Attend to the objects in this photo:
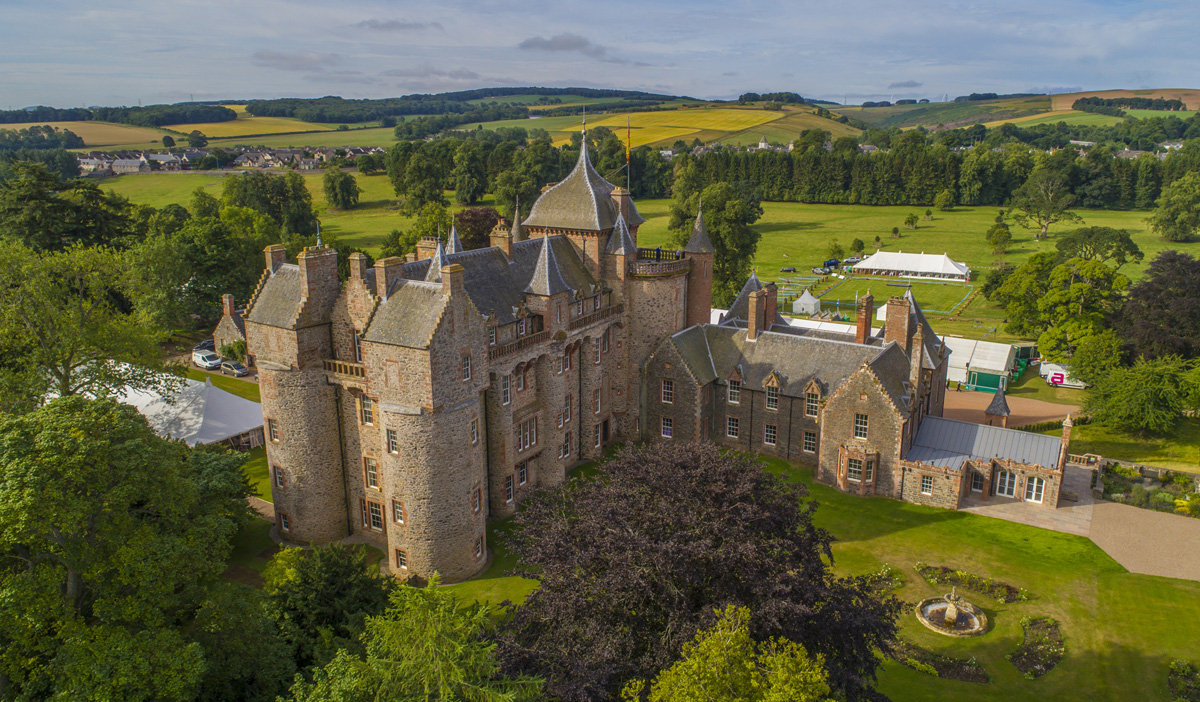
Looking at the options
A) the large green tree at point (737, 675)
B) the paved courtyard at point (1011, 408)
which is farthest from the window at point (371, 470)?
the paved courtyard at point (1011, 408)

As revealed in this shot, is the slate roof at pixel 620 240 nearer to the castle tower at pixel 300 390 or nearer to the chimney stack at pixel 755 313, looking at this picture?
the chimney stack at pixel 755 313

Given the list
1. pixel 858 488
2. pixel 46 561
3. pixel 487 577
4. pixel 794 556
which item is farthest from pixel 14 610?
pixel 858 488

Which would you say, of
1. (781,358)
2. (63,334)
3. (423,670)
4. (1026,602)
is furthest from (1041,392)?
(63,334)

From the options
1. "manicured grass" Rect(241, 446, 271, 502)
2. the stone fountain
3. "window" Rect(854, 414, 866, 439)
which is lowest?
the stone fountain

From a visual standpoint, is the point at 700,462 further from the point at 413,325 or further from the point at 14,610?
the point at 14,610

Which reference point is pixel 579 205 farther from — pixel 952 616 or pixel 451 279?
pixel 952 616

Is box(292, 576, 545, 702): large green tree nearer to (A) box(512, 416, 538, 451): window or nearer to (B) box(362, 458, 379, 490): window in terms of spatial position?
(B) box(362, 458, 379, 490): window

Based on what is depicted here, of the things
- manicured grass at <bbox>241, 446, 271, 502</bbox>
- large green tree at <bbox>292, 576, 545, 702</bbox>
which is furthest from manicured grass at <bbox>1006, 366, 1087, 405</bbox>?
manicured grass at <bbox>241, 446, 271, 502</bbox>
